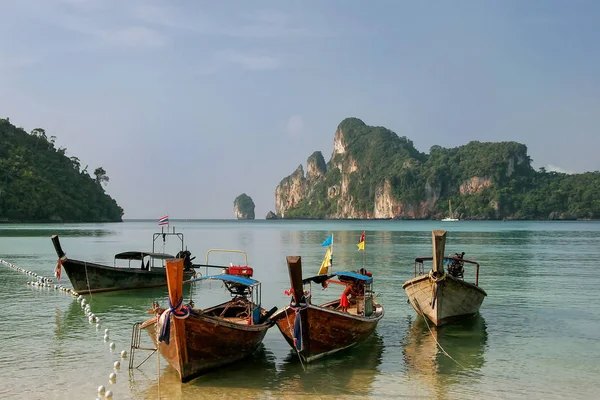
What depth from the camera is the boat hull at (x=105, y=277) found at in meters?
24.1

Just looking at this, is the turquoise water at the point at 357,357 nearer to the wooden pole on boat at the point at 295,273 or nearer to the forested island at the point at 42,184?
the wooden pole on boat at the point at 295,273

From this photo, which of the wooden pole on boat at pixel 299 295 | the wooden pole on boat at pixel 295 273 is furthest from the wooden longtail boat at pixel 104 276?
the wooden pole on boat at pixel 295 273

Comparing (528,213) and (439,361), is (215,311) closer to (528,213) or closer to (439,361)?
(439,361)

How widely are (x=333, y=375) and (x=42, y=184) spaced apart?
122 metres

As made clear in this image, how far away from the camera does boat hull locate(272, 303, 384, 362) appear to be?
1343 cm

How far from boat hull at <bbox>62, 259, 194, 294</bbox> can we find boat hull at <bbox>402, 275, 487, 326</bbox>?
12.7m

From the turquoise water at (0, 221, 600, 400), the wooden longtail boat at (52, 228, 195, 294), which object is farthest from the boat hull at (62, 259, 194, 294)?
the turquoise water at (0, 221, 600, 400)

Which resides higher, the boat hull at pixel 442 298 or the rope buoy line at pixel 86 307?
the boat hull at pixel 442 298

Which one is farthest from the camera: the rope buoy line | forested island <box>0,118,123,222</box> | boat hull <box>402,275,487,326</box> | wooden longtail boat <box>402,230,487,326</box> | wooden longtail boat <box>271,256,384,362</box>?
forested island <box>0,118,123,222</box>

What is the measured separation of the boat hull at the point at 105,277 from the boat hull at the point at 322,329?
13001mm

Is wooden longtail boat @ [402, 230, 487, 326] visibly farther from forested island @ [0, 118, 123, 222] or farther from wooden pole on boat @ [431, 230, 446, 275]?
forested island @ [0, 118, 123, 222]

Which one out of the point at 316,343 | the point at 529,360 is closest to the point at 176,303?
the point at 316,343

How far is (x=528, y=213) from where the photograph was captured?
197125 millimetres

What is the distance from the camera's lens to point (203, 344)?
1227 centimetres
